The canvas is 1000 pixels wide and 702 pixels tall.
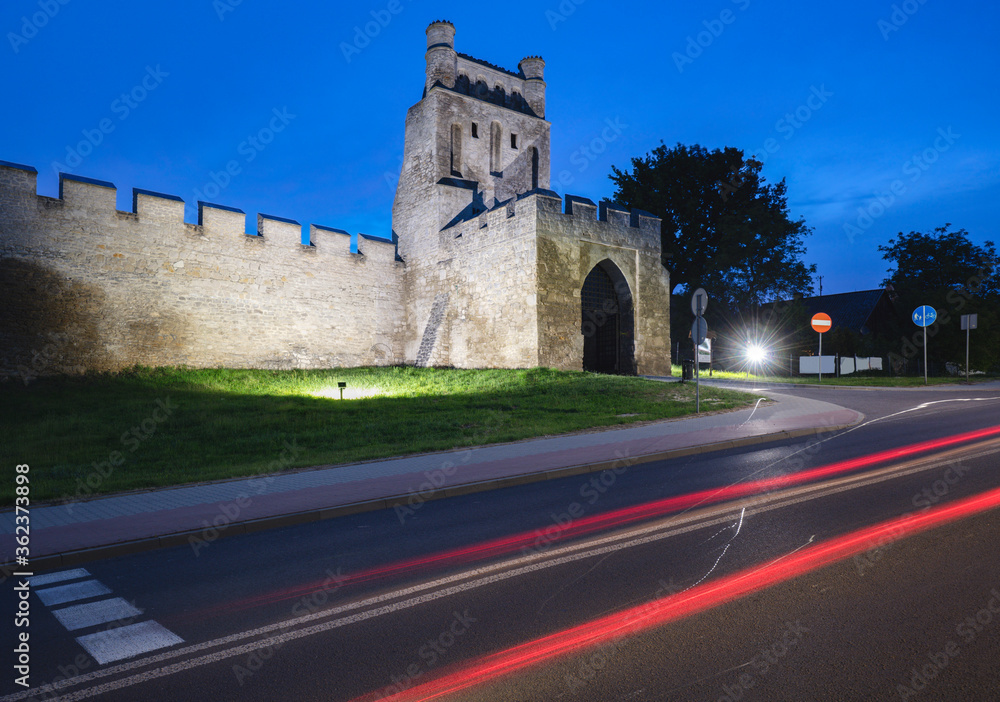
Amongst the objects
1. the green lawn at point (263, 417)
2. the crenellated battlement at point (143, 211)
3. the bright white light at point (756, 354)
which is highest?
the crenellated battlement at point (143, 211)

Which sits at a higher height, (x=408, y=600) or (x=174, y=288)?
(x=174, y=288)

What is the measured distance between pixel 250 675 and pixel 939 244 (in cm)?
5921

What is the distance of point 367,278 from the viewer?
26578mm

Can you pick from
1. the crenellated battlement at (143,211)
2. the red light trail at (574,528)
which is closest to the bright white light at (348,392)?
the crenellated battlement at (143,211)

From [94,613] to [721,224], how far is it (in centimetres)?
3958

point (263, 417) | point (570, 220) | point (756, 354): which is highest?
point (570, 220)

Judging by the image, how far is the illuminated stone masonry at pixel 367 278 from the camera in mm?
18797

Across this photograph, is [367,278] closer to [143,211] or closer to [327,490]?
[143,211]

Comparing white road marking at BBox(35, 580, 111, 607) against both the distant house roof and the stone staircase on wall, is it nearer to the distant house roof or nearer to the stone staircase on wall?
the stone staircase on wall

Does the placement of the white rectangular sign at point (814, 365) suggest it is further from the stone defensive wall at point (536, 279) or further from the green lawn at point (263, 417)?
the green lawn at point (263, 417)

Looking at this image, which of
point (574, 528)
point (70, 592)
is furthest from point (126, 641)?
point (574, 528)

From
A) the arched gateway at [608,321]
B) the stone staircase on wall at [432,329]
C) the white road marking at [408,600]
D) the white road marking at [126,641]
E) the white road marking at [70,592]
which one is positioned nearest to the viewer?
the white road marking at [408,600]

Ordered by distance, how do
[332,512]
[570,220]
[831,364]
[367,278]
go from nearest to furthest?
1. [332,512]
2. [570,220]
3. [367,278]
4. [831,364]

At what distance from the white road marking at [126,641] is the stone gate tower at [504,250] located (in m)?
17.8
